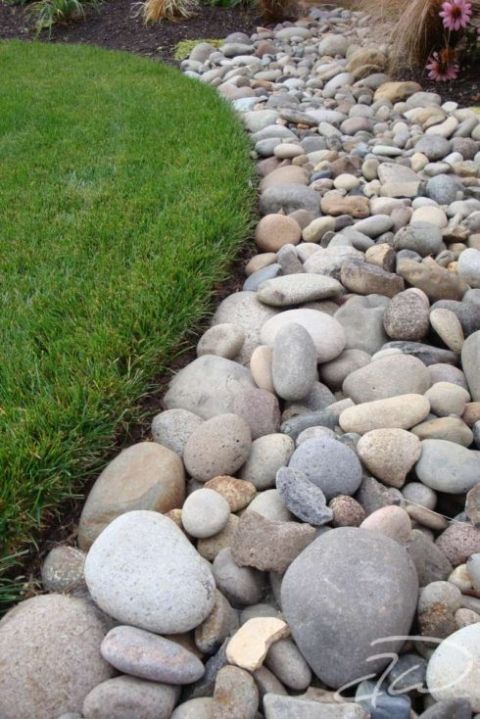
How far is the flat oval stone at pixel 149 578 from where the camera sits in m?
1.65

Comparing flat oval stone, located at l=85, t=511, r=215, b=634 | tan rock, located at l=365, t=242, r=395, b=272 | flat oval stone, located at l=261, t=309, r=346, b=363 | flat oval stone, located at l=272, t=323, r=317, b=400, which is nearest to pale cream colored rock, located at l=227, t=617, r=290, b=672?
flat oval stone, located at l=85, t=511, r=215, b=634

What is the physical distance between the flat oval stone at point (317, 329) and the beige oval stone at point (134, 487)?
668 mm

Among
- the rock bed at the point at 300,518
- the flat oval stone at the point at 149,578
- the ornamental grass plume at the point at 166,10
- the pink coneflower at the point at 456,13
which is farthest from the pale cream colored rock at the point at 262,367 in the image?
the ornamental grass plume at the point at 166,10

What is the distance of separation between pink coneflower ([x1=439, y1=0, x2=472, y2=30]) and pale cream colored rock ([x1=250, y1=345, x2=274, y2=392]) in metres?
2.99

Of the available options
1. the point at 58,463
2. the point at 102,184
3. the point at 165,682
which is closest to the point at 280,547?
the point at 165,682

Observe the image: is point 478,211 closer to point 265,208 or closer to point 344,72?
point 265,208

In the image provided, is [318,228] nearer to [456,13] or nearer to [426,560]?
[426,560]

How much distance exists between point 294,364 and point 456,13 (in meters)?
3.15

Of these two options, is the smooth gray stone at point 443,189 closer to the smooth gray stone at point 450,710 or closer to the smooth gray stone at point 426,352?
the smooth gray stone at point 426,352

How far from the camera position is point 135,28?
6.89 metres

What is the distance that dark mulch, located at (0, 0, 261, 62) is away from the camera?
21.6ft

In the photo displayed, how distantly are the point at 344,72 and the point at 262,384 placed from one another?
368cm

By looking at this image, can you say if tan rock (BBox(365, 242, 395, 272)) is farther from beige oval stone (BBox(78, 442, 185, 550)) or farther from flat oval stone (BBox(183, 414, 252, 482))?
beige oval stone (BBox(78, 442, 185, 550))

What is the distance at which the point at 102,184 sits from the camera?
12.1 feet
